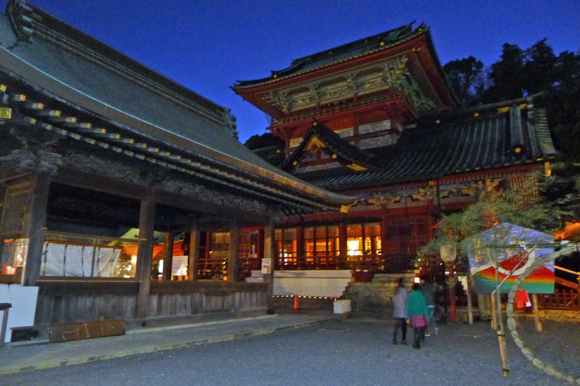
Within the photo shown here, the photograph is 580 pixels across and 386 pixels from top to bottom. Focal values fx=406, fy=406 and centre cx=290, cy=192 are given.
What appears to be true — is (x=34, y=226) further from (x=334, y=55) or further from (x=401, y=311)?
(x=334, y=55)

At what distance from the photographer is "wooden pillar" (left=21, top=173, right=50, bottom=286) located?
25.6ft

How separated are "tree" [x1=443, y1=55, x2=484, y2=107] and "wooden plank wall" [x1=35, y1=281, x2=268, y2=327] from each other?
41648 mm

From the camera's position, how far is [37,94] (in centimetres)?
640

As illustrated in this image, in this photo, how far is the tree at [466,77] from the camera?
46466 mm

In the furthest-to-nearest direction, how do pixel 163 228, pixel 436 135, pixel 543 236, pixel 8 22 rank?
pixel 436 135
pixel 163 228
pixel 8 22
pixel 543 236

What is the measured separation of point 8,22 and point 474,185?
50.7 feet

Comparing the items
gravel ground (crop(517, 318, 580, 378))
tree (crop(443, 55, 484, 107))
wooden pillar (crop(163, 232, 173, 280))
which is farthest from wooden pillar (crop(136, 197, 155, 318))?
tree (crop(443, 55, 484, 107))

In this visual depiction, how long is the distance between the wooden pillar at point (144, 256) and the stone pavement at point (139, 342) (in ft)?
1.79

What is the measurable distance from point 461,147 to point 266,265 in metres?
9.75

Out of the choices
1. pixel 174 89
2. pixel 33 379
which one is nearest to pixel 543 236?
pixel 33 379

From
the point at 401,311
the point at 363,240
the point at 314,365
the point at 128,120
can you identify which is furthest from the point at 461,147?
the point at 128,120

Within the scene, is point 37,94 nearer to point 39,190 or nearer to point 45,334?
point 39,190

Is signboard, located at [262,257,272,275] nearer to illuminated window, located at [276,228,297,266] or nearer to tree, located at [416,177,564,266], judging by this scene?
illuminated window, located at [276,228,297,266]

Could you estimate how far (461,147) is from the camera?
56.6 feet
